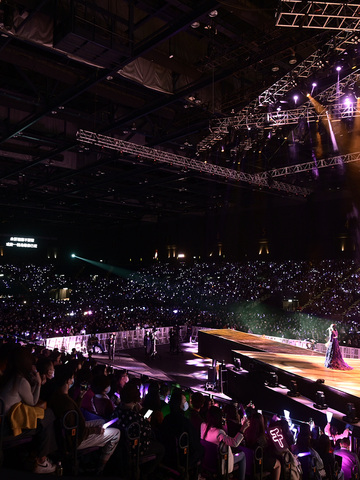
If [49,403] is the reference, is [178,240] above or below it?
above

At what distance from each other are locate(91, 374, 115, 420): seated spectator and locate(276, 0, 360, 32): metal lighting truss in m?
7.13

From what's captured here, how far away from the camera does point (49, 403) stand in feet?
13.2

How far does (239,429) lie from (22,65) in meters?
10.2

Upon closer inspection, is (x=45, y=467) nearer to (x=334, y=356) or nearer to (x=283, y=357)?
(x=334, y=356)

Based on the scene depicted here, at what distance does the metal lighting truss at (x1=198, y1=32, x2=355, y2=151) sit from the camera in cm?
874

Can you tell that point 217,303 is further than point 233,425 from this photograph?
Yes

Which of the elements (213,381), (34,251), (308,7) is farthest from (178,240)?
(308,7)

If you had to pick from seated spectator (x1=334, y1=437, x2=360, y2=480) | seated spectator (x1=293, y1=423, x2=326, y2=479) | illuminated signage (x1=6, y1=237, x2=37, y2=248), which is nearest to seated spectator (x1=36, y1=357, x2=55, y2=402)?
seated spectator (x1=293, y1=423, x2=326, y2=479)

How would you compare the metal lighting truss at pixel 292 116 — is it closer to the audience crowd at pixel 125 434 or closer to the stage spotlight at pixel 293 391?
the stage spotlight at pixel 293 391

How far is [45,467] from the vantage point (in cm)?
370

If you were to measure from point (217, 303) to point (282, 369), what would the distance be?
16484 millimetres

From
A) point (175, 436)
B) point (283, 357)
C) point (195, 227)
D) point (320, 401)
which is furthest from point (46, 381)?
point (195, 227)

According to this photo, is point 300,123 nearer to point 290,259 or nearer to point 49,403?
point 49,403

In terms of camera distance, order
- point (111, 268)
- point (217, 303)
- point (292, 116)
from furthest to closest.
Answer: point (111, 268) → point (217, 303) → point (292, 116)
